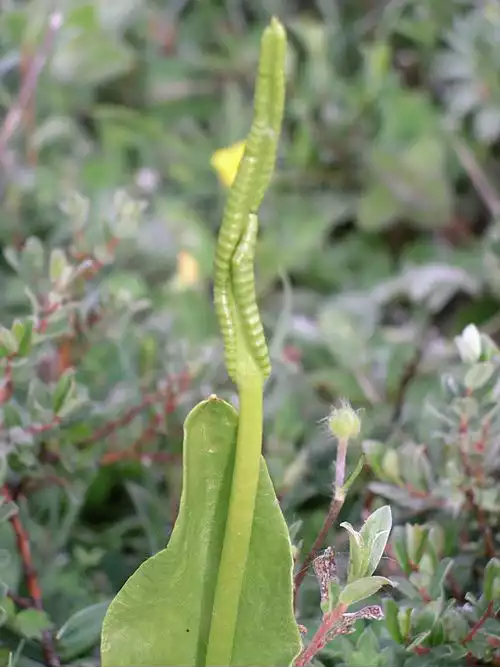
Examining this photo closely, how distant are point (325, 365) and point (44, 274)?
33cm

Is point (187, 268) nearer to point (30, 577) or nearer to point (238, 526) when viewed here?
point (30, 577)

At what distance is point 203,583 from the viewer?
0.43m

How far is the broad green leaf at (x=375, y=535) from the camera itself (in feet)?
1.36

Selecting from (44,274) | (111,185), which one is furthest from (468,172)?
(44,274)

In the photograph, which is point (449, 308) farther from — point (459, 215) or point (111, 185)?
point (111, 185)

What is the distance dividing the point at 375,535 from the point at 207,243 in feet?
2.33

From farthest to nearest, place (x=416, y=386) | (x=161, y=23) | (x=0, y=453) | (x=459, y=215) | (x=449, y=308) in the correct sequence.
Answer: (x=161, y=23) → (x=459, y=215) → (x=449, y=308) → (x=416, y=386) → (x=0, y=453)

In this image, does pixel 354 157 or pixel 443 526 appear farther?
pixel 354 157

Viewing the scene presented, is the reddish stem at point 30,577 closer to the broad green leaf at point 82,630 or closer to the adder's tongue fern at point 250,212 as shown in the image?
the broad green leaf at point 82,630

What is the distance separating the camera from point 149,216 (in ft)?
3.58

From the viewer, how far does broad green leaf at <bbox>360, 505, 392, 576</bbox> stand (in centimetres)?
41

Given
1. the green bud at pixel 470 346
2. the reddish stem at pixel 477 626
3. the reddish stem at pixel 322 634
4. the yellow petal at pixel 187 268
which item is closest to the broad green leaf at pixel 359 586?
the reddish stem at pixel 322 634

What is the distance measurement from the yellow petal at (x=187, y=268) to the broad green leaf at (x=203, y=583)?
58 cm

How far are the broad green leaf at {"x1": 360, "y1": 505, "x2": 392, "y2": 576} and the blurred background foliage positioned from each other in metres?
0.15
